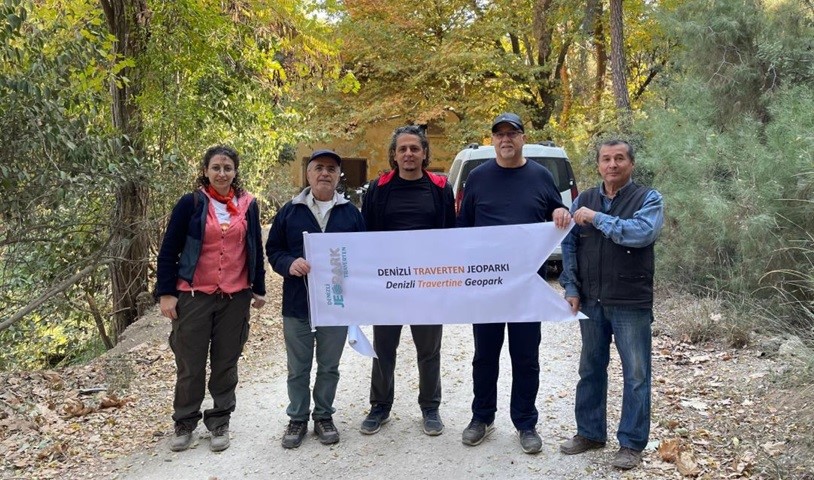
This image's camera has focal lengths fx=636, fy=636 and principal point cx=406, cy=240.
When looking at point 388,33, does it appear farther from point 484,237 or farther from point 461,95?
point 484,237

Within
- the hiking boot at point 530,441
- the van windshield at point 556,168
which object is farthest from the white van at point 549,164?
the hiking boot at point 530,441

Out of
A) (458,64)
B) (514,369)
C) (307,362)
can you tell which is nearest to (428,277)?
(514,369)

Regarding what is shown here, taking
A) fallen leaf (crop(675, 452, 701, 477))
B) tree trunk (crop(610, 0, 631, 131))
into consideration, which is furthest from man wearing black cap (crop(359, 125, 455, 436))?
tree trunk (crop(610, 0, 631, 131))

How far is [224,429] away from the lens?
15.0ft

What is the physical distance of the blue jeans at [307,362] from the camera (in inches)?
176

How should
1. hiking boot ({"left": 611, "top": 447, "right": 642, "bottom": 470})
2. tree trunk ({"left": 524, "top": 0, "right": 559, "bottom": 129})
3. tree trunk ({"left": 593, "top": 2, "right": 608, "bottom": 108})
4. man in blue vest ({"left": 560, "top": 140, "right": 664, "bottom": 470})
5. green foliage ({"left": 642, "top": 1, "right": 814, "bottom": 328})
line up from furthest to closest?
tree trunk ({"left": 524, "top": 0, "right": 559, "bottom": 129})
tree trunk ({"left": 593, "top": 2, "right": 608, "bottom": 108})
green foliage ({"left": 642, "top": 1, "right": 814, "bottom": 328})
hiking boot ({"left": 611, "top": 447, "right": 642, "bottom": 470})
man in blue vest ({"left": 560, "top": 140, "right": 664, "bottom": 470})

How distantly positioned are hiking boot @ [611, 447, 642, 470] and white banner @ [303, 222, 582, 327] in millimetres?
919

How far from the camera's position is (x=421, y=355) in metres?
4.61

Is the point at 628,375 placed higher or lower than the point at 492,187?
lower

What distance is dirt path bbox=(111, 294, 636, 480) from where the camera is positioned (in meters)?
4.06

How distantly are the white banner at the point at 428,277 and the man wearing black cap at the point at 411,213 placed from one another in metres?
0.16

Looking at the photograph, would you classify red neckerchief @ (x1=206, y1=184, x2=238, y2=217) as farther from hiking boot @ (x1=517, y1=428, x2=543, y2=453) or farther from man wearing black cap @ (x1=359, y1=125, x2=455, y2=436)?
hiking boot @ (x1=517, y1=428, x2=543, y2=453)

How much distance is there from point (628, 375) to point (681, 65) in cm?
769

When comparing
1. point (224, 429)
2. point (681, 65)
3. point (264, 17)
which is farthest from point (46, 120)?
point (681, 65)
